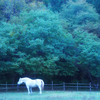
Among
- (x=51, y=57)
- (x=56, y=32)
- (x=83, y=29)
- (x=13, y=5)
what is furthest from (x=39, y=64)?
(x=13, y=5)

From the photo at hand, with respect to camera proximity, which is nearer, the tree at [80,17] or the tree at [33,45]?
the tree at [33,45]

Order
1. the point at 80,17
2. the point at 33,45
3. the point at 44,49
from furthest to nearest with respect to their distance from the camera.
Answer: the point at 80,17 → the point at 44,49 → the point at 33,45

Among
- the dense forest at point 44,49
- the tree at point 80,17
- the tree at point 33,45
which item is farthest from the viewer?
the tree at point 80,17

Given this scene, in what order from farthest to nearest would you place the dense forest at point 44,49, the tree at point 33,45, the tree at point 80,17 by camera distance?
the tree at point 80,17
the dense forest at point 44,49
the tree at point 33,45

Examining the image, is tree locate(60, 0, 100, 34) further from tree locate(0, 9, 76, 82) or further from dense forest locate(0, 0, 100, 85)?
tree locate(0, 9, 76, 82)

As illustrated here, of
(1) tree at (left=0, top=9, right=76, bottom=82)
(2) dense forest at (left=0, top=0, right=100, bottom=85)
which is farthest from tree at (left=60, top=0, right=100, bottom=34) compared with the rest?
(1) tree at (left=0, top=9, right=76, bottom=82)

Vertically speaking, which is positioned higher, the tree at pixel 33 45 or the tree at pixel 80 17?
the tree at pixel 80 17

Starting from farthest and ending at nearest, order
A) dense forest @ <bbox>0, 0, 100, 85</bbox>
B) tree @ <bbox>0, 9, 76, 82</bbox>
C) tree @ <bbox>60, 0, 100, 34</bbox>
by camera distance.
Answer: tree @ <bbox>60, 0, 100, 34</bbox> → dense forest @ <bbox>0, 0, 100, 85</bbox> → tree @ <bbox>0, 9, 76, 82</bbox>

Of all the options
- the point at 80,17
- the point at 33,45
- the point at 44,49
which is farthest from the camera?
the point at 80,17

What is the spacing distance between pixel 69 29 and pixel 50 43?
24.5 feet

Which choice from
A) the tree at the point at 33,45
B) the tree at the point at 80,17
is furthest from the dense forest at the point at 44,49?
the tree at the point at 80,17

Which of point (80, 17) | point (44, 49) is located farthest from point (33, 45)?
point (80, 17)

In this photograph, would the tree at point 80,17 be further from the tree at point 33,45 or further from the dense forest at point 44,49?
the tree at point 33,45

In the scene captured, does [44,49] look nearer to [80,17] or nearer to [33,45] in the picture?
[33,45]
